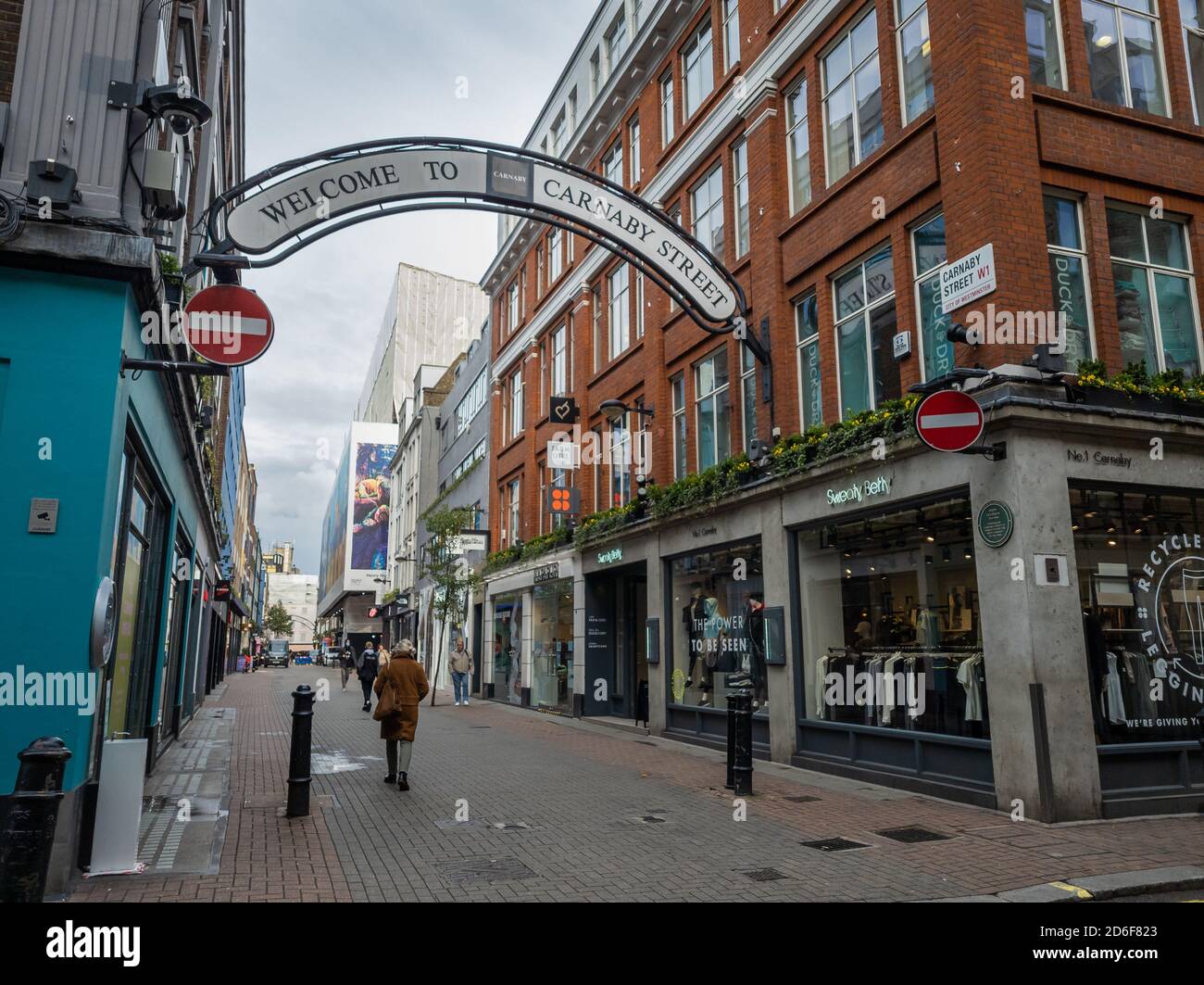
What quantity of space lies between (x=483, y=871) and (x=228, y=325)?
16.6 ft

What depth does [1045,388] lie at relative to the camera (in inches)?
369

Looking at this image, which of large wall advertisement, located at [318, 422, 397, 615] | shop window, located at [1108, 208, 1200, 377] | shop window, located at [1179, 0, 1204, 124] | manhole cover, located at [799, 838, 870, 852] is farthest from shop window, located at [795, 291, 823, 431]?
large wall advertisement, located at [318, 422, 397, 615]

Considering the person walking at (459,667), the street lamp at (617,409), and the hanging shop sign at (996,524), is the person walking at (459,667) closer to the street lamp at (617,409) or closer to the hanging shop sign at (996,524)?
the street lamp at (617,409)

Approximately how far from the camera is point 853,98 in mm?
13078

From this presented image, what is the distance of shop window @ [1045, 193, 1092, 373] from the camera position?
33.6ft

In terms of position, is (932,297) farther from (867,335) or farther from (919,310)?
(867,335)

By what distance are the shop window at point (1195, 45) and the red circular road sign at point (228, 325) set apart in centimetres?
1189

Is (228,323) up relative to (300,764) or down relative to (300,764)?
up

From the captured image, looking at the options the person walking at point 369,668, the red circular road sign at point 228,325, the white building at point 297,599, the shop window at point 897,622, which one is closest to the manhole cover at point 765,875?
the shop window at point 897,622

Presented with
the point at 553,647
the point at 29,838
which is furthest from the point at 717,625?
the point at 29,838
